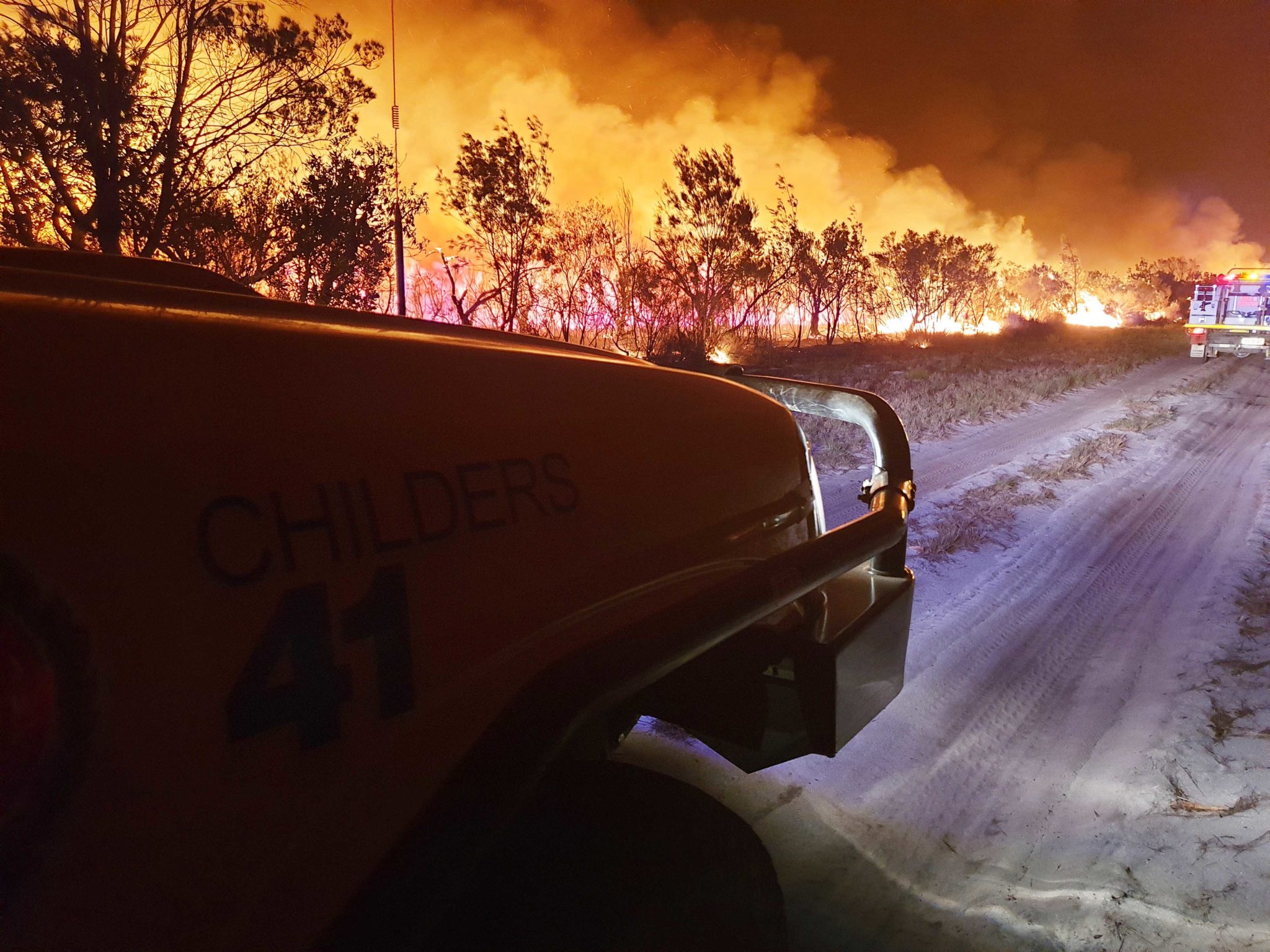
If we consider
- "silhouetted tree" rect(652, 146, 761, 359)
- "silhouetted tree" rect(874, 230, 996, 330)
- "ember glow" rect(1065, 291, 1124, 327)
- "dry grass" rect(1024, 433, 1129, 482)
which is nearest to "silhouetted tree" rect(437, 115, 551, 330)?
"silhouetted tree" rect(652, 146, 761, 359)

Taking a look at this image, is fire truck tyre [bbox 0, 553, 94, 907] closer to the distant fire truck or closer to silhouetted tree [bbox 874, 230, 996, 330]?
the distant fire truck

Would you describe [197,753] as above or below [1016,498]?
above

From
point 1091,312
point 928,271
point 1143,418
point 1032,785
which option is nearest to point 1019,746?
point 1032,785

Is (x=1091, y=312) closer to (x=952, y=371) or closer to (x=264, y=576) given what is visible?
(x=952, y=371)

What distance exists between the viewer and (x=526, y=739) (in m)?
1.16

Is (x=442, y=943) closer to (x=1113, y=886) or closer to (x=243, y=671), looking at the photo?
(x=243, y=671)

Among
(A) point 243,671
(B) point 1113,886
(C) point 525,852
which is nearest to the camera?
(A) point 243,671

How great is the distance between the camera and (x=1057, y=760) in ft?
11.2

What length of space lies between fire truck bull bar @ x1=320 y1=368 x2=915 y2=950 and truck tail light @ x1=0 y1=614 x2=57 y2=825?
431 mm

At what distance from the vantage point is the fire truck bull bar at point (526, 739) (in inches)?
40.5

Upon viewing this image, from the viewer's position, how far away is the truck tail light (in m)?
0.76

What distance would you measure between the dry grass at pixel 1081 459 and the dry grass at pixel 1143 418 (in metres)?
0.91

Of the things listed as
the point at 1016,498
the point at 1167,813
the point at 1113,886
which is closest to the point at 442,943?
the point at 1113,886

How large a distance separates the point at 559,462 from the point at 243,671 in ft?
2.20
